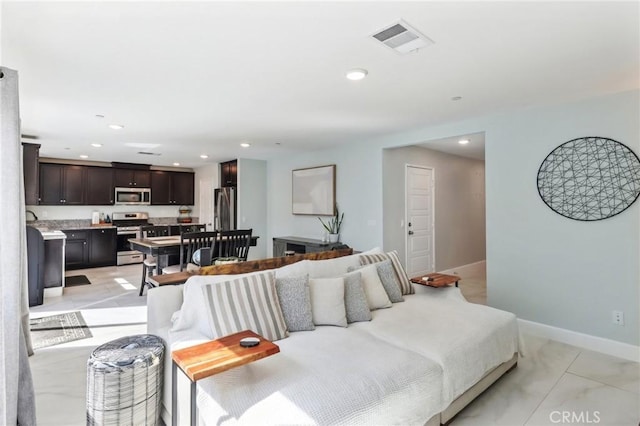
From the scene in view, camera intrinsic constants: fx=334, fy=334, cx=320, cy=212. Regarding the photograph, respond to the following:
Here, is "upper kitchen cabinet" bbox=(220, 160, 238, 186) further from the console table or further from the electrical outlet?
the electrical outlet

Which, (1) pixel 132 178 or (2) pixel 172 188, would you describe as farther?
(2) pixel 172 188

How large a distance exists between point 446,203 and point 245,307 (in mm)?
5164

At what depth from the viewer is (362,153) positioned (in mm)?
5332

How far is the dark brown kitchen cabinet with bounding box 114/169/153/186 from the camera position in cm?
783

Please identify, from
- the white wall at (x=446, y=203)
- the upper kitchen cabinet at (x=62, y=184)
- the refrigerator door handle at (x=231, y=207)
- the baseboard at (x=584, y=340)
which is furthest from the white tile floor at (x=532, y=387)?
the upper kitchen cabinet at (x=62, y=184)

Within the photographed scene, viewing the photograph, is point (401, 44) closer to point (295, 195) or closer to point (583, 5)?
point (583, 5)

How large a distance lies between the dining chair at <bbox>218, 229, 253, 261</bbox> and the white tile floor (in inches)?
48.7

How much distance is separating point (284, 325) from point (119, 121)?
3.35m

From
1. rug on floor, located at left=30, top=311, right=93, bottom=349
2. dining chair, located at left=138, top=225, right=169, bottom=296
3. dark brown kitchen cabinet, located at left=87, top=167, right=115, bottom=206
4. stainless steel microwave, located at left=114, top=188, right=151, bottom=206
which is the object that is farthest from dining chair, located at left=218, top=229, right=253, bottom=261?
dark brown kitchen cabinet, located at left=87, top=167, right=115, bottom=206

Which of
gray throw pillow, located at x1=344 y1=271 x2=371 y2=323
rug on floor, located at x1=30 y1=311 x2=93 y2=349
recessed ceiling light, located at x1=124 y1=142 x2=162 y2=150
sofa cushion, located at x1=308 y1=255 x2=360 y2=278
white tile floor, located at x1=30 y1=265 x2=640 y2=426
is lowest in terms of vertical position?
white tile floor, located at x1=30 y1=265 x2=640 y2=426

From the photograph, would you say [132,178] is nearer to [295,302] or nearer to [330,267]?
[330,267]

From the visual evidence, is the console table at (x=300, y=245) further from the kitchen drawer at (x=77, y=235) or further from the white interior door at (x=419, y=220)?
the kitchen drawer at (x=77, y=235)

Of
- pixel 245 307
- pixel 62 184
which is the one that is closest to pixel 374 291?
pixel 245 307

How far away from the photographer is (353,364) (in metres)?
1.92
